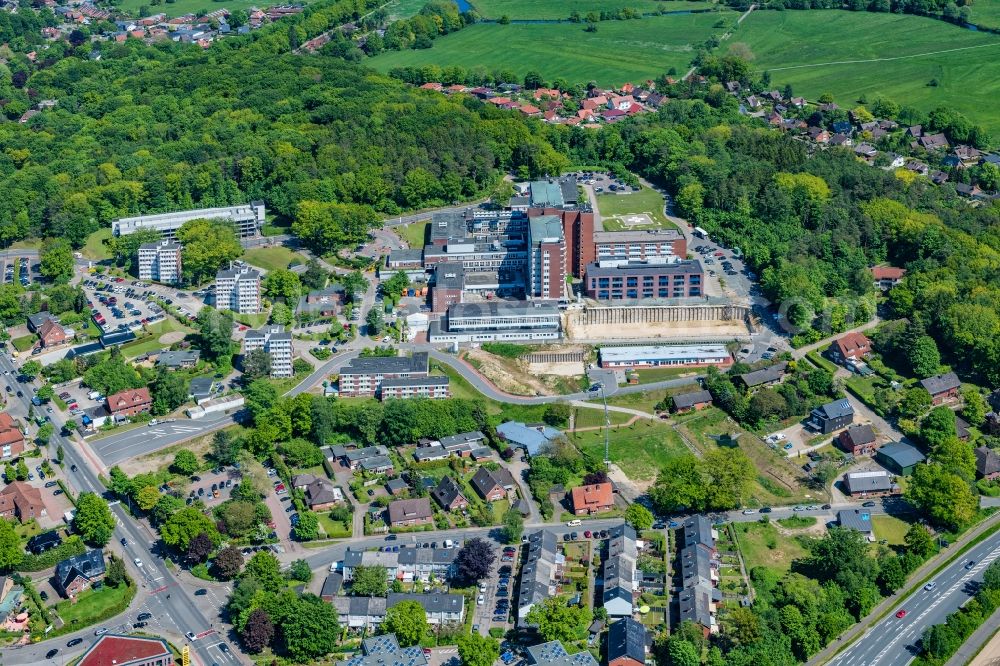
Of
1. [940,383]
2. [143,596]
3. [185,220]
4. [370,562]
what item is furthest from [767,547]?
[185,220]

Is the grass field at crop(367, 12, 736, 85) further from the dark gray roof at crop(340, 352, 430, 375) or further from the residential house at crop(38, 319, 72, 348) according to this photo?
the residential house at crop(38, 319, 72, 348)

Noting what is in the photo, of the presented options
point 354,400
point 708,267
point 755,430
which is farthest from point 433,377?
point 708,267

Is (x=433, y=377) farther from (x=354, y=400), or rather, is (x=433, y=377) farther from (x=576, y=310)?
(x=576, y=310)

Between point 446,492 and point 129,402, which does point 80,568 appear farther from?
point 446,492

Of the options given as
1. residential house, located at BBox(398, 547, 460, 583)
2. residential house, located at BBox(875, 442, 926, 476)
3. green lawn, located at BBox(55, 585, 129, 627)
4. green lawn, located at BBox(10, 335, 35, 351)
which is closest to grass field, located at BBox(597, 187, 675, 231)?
residential house, located at BBox(875, 442, 926, 476)

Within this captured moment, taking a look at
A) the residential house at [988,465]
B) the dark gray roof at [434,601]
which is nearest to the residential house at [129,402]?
the dark gray roof at [434,601]

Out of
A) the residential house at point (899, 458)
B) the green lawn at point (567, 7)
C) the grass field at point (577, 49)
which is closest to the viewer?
the residential house at point (899, 458)

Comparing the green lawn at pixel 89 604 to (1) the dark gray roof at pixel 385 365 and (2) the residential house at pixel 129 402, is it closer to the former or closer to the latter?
(2) the residential house at pixel 129 402

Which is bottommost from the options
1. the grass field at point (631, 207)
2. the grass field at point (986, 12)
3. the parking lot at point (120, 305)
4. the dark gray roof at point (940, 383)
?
the dark gray roof at point (940, 383)
